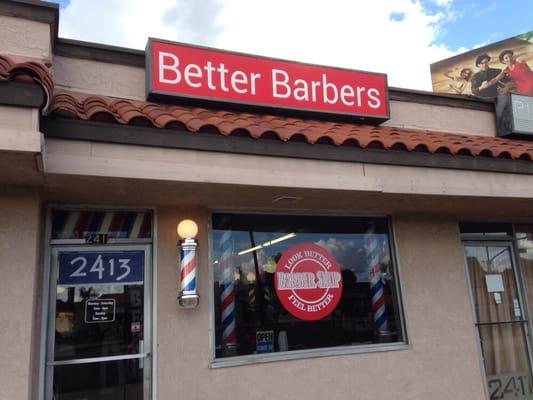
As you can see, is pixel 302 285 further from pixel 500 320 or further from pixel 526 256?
pixel 526 256

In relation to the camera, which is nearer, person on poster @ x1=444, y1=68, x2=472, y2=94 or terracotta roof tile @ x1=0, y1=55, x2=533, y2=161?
terracotta roof tile @ x1=0, y1=55, x2=533, y2=161

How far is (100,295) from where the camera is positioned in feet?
16.9

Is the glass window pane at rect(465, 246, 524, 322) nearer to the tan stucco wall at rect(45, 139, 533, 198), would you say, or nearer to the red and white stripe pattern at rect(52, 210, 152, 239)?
the tan stucco wall at rect(45, 139, 533, 198)

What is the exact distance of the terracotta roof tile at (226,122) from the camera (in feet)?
13.1

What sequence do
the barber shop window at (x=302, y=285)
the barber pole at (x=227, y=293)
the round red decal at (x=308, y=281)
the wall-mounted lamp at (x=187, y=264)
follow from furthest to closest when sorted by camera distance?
the round red decal at (x=308, y=281), the barber shop window at (x=302, y=285), the barber pole at (x=227, y=293), the wall-mounted lamp at (x=187, y=264)

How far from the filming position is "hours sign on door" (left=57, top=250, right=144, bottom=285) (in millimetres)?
5090

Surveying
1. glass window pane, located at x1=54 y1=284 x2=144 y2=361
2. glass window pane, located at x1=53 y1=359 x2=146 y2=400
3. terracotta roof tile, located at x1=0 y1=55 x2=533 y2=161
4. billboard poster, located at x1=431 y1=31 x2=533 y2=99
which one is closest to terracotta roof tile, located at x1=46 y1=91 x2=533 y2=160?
terracotta roof tile, located at x1=0 y1=55 x2=533 y2=161

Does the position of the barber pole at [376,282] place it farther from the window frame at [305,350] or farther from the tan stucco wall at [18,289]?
the tan stucco wall at [18,289]

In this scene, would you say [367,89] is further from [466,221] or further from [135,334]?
[135,334]

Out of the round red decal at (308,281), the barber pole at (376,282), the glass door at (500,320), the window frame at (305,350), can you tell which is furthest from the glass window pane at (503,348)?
the round red decal at (308,281)

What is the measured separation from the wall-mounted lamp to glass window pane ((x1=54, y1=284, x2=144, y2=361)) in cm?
48

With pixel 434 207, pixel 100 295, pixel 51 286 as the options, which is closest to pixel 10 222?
pixel 51 286

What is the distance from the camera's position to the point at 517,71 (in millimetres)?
32406

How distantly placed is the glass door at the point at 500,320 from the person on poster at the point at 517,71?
28.2 metres
